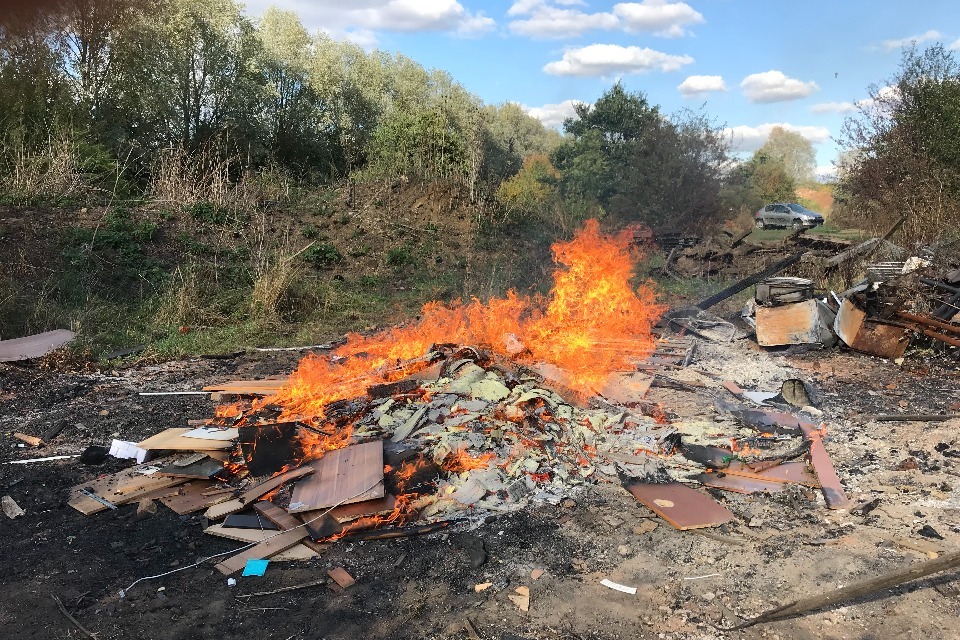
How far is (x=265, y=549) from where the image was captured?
418 cm

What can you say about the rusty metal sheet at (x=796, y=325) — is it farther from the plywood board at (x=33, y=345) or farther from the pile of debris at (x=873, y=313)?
the plywood board at (x=33, y=345)

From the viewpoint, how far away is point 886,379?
7879 mm

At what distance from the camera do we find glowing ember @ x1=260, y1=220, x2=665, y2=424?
21.3 feet

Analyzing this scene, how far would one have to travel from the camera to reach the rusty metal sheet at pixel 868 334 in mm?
8516

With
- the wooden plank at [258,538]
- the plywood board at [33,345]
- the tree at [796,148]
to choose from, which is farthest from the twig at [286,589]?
the tree at [796,148]

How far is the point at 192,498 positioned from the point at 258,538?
95cm

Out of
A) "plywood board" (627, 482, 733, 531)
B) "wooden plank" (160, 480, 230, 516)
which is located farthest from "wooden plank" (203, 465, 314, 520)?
"plywood board" (627, 482, 733, 531)

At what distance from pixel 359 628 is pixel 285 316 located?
8138 millimetres

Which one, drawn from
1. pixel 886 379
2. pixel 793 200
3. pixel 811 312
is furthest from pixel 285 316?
pixel 793 200

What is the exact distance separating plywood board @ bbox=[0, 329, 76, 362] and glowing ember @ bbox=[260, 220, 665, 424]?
143 inches

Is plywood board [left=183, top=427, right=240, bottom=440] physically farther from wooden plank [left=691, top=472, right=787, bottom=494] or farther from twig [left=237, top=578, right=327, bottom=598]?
wooden plank [left=691, top=472, right=787, bottom=494]

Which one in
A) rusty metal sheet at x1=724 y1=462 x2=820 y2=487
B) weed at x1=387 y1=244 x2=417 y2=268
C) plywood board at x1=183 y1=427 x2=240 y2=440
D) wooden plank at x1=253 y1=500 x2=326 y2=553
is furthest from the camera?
weed at x1=387 y1=244 x2=417 y2=268

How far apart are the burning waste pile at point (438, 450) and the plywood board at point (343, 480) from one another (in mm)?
13

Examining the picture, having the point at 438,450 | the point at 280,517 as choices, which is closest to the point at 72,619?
the point at 280,517
